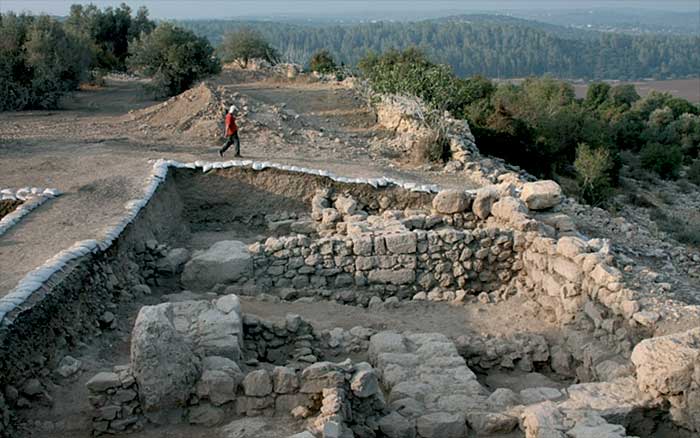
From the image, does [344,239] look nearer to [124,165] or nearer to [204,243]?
[204,243]

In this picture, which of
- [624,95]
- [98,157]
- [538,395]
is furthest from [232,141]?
[624,95]

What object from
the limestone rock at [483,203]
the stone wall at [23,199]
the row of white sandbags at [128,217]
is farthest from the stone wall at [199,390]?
the limestone rock at [483,203]

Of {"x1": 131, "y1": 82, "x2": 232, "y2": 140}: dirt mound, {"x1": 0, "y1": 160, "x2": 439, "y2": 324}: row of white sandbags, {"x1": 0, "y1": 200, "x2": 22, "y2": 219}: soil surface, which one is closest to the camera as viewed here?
{"x1": 0, "y1": 160, "x2": 439, "y2": 324}: row of white sandbags

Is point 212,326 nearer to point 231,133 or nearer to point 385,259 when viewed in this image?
point 385,259

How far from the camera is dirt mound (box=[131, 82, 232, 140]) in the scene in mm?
15297

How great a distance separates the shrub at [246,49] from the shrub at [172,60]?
9667 mm

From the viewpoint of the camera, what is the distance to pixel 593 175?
20031 millimetres

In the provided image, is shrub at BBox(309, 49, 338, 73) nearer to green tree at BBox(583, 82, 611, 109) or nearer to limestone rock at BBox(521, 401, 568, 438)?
green tree at BBox(583, 82, 611, 109)

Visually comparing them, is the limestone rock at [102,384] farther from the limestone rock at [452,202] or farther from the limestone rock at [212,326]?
the limestone rock at [452,202]

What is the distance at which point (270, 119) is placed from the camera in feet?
53.5

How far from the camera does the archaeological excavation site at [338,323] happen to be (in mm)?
6262

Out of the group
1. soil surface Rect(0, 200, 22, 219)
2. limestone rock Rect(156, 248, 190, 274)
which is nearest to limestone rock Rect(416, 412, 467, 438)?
limestone rock Rect(156, 248, 190, 274)

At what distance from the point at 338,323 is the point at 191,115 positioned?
8.40 m

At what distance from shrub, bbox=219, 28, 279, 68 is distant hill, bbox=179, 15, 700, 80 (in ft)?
179
